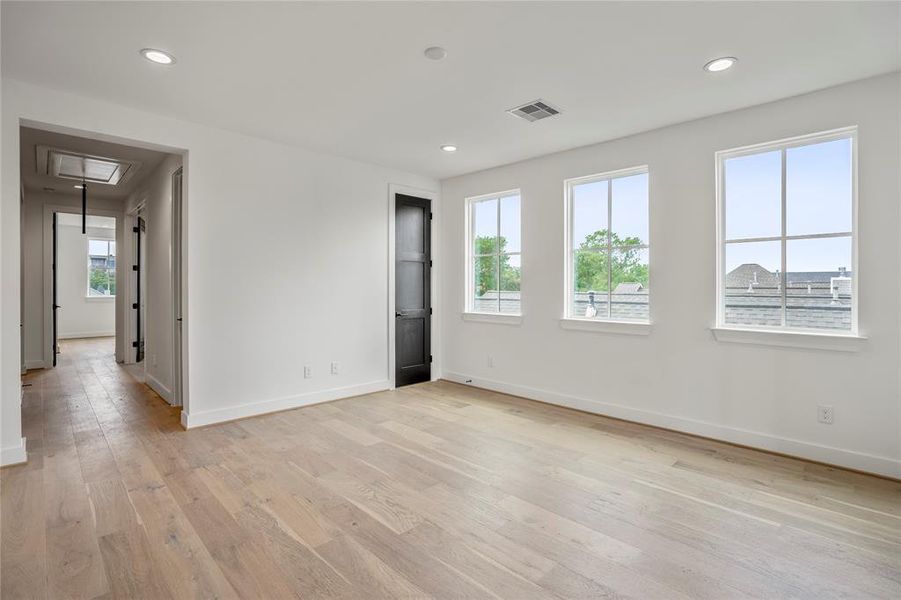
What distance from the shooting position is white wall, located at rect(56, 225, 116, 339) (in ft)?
33.4

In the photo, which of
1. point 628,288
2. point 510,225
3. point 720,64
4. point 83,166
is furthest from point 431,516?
Result: point 83,166

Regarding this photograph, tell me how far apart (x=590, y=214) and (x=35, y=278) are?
A: 7700 millimetres

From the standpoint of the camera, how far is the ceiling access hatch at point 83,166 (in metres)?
4.52

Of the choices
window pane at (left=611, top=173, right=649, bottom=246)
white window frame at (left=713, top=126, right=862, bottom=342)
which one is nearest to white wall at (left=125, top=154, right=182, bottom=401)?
A: window pane at (left=611, top=173, right=649, bottom=246)

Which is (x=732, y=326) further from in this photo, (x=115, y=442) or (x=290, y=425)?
(x=115, y=442)

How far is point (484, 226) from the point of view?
547 cm

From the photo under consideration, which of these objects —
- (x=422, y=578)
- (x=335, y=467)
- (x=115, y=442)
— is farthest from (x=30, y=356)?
(x=422, y=578)

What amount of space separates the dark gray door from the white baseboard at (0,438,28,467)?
126 inches

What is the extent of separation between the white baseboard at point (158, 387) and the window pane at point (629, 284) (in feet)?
15.1

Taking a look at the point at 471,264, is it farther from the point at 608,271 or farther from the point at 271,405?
the point at 271,405

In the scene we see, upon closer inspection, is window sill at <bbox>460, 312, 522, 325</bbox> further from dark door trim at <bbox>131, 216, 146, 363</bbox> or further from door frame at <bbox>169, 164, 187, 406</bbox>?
dark door trim at <bbox>131, 216, 146, 363</bbox>

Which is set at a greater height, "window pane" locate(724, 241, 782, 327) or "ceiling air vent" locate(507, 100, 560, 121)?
"ceiling air vent" locate(507, 100, 560, 121)

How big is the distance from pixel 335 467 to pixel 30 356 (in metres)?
6.31

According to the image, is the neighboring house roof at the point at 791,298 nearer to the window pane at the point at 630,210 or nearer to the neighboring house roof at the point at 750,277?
the neighboring house roof at the point at 750,277
